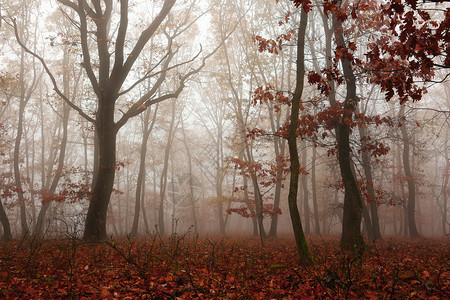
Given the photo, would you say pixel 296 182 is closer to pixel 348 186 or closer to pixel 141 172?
pixel 348 186

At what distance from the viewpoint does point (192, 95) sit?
24406mm

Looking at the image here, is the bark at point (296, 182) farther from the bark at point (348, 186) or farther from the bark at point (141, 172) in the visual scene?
the bark at point (141, 172)

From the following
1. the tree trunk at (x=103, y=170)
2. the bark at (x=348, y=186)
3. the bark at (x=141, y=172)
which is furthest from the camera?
the bark at (x=141, y=172)

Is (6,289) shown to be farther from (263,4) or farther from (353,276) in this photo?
(263,4)

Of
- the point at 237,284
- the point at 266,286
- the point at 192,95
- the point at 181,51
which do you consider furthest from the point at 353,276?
the point at 192,95

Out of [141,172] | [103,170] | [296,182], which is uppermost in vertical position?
[141,172]

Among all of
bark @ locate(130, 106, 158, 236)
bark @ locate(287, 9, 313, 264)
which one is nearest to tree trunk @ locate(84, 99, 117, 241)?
bark @ locate(287, 9, 313, 264)

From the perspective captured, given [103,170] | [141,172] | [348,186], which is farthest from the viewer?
[141,172]

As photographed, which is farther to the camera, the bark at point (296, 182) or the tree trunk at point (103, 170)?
the tree trunk at point (103, 170)

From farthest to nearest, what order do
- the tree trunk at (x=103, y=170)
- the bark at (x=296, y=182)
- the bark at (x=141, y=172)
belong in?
the bark at (x=141, y=172) → the tree trunk at (x=103, y=170) → the bark at (x=296, y=182)

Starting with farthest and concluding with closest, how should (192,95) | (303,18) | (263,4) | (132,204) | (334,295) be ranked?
(132,204) → (192,95) → (263,4) → (303,18) → (334,295)

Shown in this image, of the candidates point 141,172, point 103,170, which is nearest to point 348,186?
point 103,170

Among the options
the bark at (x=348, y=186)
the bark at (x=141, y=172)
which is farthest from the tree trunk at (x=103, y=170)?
the bark at (x=348, y=186)

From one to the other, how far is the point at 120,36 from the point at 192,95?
53.7ft
